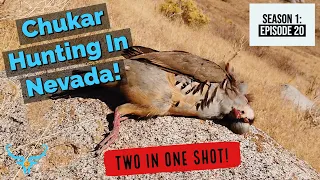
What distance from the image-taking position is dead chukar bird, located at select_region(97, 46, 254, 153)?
4766 mm

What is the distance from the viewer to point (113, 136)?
4.63 m

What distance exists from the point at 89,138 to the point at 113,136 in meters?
0.26

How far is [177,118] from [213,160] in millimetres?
705

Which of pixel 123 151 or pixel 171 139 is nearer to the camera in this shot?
pixel 123 151

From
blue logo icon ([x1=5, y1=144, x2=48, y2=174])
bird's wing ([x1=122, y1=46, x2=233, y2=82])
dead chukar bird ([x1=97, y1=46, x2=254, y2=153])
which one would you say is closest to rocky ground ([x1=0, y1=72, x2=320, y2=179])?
blue logo icon ([x1=5, y1=144, x2=48, y2=174])

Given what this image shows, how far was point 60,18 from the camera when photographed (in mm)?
7039

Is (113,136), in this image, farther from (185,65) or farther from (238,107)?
(238,107)

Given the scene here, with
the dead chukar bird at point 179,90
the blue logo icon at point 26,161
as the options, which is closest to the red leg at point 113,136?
the dead chukar bird at point 179,90

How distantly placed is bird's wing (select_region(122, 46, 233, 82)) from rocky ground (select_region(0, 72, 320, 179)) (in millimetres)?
577

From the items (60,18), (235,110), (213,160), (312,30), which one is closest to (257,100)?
(235,110)

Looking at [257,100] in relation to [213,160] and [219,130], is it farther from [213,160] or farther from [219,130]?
[213,160]

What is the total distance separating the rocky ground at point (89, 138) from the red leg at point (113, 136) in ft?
0.29

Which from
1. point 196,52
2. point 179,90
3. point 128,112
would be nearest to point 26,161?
point 128,112

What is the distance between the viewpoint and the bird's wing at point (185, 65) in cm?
505
